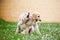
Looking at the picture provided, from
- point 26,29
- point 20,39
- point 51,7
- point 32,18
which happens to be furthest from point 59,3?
point 20,39

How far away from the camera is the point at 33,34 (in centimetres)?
252

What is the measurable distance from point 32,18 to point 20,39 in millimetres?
361

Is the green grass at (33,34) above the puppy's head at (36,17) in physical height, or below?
below

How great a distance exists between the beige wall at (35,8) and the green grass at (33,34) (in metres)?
0.08

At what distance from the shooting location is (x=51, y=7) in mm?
2545

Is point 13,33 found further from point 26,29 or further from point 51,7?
point 51,7

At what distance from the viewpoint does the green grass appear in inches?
96.6

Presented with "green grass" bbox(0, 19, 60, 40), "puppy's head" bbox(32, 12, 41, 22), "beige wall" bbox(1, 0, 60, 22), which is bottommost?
"green grass" bbox(0, 19, 60, 40)

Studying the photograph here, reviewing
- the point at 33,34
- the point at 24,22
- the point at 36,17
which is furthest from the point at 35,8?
the point at 33,34

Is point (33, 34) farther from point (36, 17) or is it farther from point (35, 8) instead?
point (35, 8)

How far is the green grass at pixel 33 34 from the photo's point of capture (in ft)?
8.05

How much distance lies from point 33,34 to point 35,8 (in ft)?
1.30

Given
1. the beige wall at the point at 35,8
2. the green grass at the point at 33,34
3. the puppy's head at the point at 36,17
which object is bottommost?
the green grass at the point at 33,34

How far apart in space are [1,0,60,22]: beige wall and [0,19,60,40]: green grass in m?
0.08
